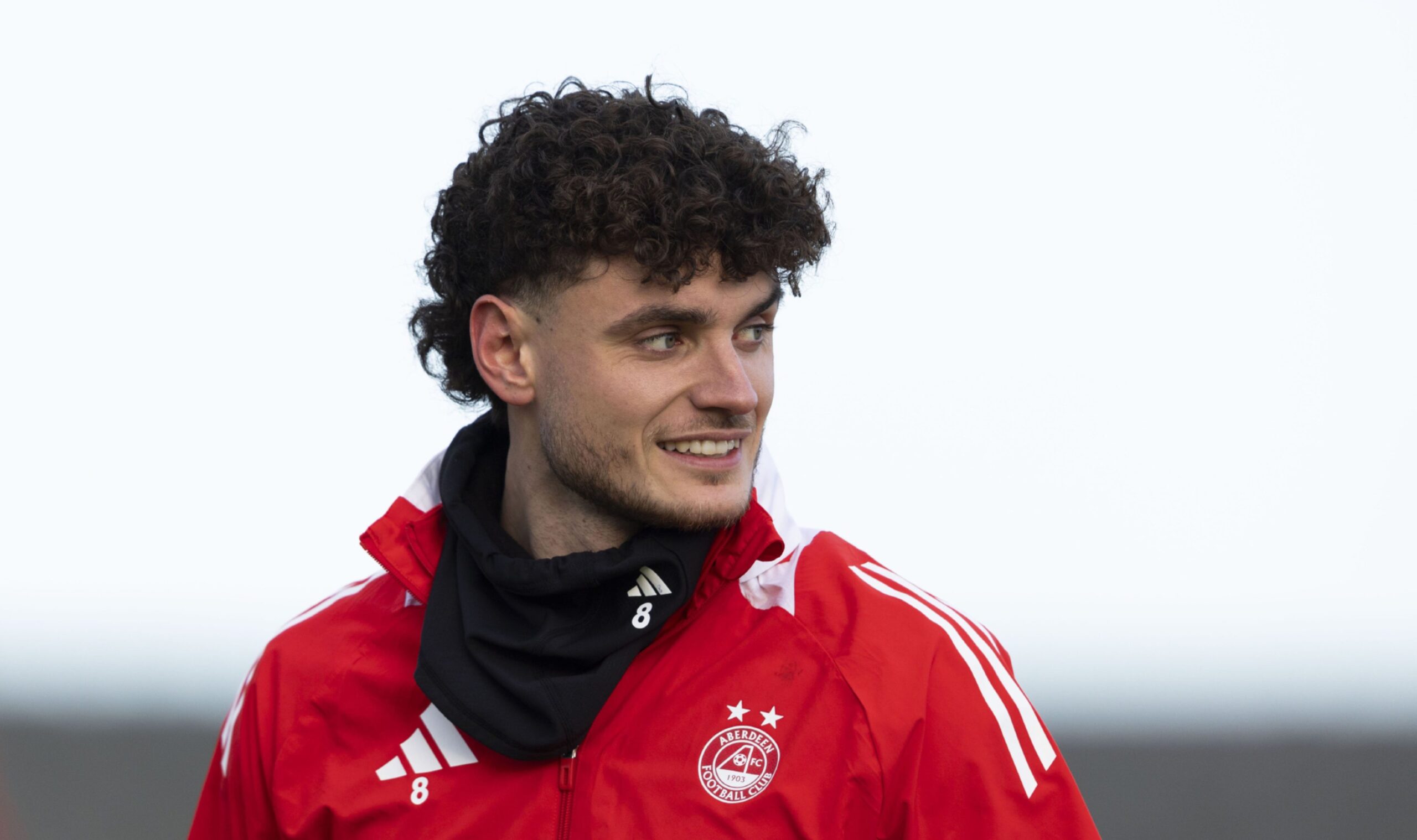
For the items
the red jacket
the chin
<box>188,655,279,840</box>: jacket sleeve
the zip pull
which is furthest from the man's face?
<box>188,655,279,840</box>: jacket sleeve

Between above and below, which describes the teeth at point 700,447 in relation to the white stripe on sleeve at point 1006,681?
above

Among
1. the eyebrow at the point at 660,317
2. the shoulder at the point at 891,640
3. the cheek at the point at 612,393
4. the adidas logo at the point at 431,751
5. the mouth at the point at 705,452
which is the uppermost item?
the eyebrow at the point at 660,317

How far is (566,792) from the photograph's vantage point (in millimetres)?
2242

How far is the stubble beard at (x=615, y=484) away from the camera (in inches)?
93.7

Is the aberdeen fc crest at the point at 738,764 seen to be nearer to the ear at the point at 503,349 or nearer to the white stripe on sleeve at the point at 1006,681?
the white stripe on sleeve at the point at 1006,681

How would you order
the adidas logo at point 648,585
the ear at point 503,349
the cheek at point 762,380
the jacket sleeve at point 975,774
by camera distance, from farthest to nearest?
1. the ear at point 503,349
2. the cheek at point 762,380
3. the adidas logo at point 648,585
4. the jacket sleeve at point 975,774

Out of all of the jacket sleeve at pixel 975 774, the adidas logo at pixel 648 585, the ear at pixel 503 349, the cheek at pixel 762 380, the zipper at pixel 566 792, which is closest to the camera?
the jacket sleeve at pixel 975 774

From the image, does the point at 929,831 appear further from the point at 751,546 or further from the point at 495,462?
the point at 495,462

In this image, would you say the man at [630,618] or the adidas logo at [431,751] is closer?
the man at [630,618]

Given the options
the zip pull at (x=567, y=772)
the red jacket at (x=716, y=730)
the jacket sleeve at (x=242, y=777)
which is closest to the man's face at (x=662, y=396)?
the red jacket at (x=716, y=730)

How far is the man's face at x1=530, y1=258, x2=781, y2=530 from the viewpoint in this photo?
2.38m

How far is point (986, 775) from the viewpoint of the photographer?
212 cm

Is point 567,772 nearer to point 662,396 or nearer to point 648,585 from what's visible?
point 648,585

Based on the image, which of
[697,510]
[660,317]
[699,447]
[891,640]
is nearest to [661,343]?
[660,317]
